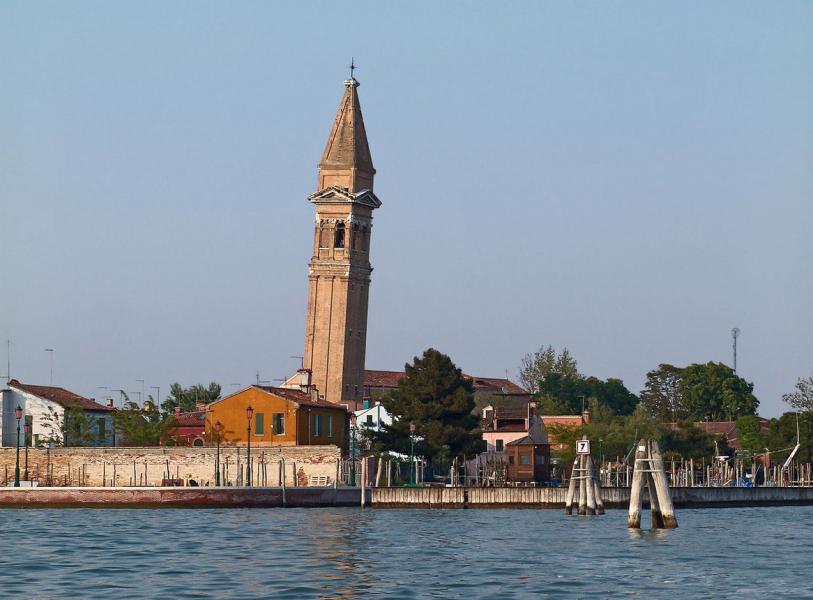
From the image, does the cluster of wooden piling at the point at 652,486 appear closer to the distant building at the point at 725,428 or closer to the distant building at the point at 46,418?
the distant building at the point at 46,418

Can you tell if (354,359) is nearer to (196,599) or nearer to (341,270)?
(341,270)

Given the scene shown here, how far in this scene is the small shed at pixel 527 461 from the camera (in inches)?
3807

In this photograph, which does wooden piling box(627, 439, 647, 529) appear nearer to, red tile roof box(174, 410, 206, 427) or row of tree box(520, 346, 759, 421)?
red tile roof box(174, 410, 206, 427)

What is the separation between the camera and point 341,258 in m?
130

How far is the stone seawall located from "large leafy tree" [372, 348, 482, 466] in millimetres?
8119

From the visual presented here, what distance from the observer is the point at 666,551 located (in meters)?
48.3

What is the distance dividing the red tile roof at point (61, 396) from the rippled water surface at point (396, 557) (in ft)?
114

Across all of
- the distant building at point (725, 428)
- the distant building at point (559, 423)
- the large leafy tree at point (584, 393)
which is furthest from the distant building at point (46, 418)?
the large leafy tree at point (584, 393)

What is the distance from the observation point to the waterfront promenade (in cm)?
7538

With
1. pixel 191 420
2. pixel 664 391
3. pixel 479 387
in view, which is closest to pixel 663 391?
pixel 664 391

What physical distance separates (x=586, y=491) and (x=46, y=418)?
43.3m

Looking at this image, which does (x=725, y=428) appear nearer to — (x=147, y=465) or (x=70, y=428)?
(x=70, y=428)

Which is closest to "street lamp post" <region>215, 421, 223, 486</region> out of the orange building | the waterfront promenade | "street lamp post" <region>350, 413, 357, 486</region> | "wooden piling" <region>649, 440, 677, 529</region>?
the orange building

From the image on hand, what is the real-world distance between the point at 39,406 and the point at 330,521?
42193 millimetres
